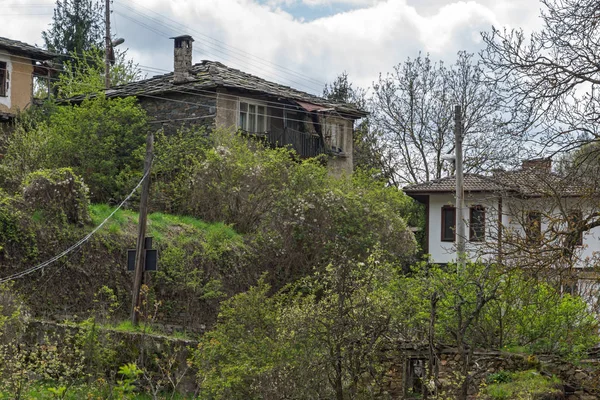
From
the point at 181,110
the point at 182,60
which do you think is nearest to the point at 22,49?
the point at 182,60

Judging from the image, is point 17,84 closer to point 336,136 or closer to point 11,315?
point 336,136

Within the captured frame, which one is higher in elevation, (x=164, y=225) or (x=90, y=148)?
(x=90, y=148)

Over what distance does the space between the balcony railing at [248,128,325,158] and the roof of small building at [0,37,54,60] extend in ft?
28.4

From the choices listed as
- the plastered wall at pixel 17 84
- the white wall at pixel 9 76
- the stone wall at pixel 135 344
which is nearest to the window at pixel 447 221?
the plastered wall at pixel 17 84

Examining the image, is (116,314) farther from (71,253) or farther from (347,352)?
(347,352)

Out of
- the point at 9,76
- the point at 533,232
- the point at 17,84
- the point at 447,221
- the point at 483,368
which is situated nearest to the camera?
the point at 533,232

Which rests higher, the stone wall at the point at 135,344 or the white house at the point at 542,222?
the white house at the point at 542,222

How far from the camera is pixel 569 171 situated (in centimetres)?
1179

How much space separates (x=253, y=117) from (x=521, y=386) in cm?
1757

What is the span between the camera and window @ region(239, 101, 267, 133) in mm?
29469

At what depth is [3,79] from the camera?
3041cm

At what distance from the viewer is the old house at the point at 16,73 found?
30.4 meters

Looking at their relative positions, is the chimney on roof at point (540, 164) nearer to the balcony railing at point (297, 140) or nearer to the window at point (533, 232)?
the window at point (533, 232)

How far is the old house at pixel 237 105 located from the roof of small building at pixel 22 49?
272 centimetres
